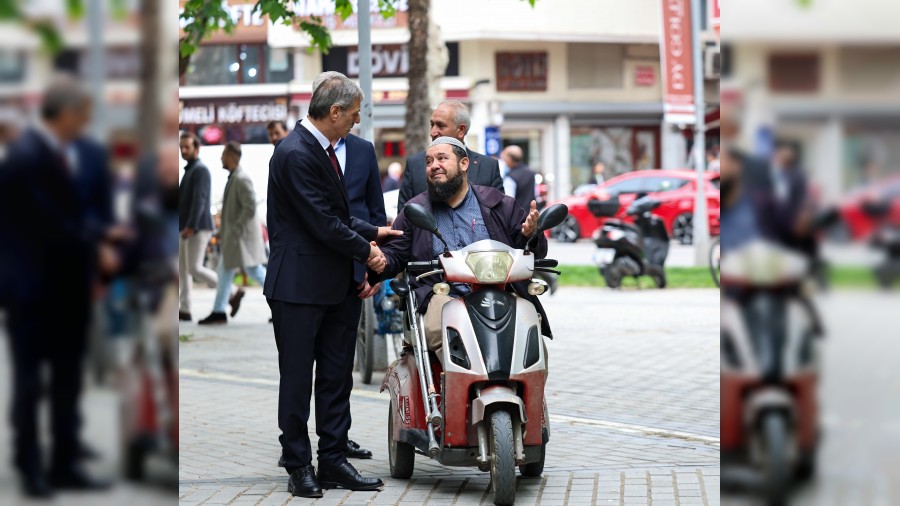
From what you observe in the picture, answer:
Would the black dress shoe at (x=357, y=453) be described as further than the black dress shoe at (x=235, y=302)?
No

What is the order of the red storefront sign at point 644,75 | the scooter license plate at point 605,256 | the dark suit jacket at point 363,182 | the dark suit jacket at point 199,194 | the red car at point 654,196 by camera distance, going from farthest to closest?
the red storefront sign at point 644,75 < the red car at point 654,196 < the scooter license plate at point 605,256 < the dark suit jacket at point 199,194 < the dark suit jacket at point 363,182

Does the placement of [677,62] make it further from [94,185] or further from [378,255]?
[94,185]

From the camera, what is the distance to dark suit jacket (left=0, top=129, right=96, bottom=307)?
1.17 meters

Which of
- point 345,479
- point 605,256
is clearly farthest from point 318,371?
point 605,256

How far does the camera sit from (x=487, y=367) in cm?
568

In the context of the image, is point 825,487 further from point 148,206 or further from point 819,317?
point 148,206

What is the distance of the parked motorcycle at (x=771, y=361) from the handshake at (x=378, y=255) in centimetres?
482

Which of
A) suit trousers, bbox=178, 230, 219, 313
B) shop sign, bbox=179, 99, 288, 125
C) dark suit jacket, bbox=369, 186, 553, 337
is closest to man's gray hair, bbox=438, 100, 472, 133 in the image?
dark suit jacket, bbox=369, 186, 553, 337

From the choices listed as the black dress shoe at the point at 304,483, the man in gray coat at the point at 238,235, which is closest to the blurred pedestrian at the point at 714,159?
the black dress shoe at the point at 304,483

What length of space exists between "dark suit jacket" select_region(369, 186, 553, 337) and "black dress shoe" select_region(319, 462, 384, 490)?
79cm

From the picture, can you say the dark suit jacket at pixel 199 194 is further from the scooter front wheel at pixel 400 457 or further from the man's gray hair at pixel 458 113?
the scooter front wheel at pixel 400 457

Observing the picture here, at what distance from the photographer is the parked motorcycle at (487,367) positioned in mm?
5648

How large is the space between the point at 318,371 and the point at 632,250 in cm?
1308

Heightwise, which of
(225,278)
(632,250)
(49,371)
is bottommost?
(632,250)
